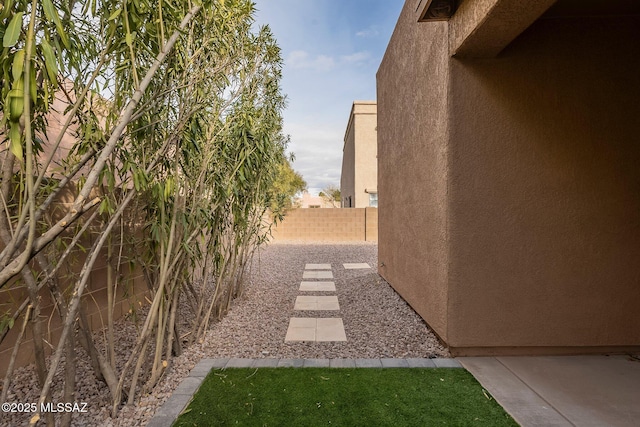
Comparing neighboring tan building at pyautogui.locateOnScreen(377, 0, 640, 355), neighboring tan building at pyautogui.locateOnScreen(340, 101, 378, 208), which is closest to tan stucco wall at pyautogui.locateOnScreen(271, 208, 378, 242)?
neighboring tan building at pyautogui.locateOnScreen(340, 101, 378, 208)

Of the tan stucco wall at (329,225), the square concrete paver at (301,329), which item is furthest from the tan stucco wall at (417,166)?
the tan stucco wall at (329,225)

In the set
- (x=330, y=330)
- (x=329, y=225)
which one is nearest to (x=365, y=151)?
(x=329, y=225)

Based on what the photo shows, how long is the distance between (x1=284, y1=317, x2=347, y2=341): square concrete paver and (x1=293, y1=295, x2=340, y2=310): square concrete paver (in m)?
0.39

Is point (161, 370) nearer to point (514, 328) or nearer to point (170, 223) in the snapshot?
point (170, 223)

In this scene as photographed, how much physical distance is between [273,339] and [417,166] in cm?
214

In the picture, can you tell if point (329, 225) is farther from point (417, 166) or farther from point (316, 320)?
point (417, 166)

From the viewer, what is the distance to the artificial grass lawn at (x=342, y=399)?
170cm

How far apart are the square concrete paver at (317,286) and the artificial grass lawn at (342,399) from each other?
2444 mm

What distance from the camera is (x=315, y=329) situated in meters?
3.15

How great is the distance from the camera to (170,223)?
2.08 metres

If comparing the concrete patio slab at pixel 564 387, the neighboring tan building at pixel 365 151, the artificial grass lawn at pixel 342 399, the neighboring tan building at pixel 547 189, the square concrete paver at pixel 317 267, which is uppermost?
the neighboring tan building at pixel 365 151

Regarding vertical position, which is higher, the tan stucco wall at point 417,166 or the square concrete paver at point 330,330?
the tan stucco wall at point 417,166

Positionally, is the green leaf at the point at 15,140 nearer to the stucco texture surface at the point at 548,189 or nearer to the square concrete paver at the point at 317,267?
A: the stucco texture surface at the point at 548,189

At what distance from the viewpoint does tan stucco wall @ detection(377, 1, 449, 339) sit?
8.43ft
